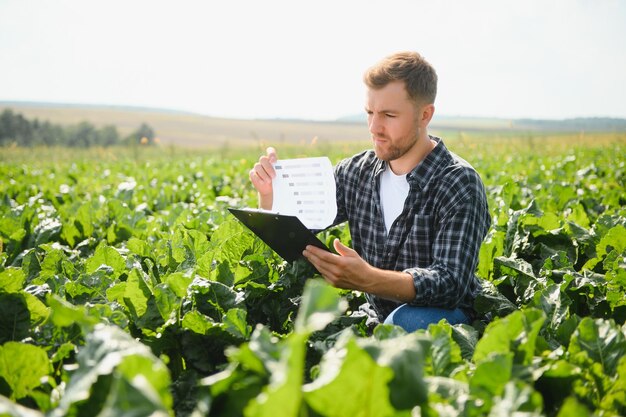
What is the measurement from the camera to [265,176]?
302 cm

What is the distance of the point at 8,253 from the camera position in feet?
11.2

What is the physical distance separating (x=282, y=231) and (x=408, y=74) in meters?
1.17

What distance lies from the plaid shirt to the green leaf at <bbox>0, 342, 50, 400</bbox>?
5.43 feet

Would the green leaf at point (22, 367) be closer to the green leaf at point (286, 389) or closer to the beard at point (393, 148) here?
the green leaf at point (286, 389)

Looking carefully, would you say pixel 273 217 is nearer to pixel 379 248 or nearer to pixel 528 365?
pixel 379 248

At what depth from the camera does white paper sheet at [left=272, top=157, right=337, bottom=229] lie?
115 inches

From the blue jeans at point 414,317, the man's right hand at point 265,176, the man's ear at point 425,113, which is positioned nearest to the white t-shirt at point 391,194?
the man's ear at point 425,113

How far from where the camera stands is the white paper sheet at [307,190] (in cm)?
293

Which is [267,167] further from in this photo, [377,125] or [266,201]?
[377,125]

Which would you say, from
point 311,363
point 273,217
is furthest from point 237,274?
point 311,363

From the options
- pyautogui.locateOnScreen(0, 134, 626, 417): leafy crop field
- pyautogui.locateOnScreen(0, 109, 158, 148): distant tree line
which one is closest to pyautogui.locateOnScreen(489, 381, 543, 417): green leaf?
pyautogui.locateOnScreen(0, 134, 626, 417): leafy crop field

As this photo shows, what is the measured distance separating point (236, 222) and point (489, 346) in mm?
Result: 2103

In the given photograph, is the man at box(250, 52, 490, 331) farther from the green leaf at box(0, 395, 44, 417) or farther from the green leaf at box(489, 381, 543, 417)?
the green leaf at box(0, 395, 44, 417)

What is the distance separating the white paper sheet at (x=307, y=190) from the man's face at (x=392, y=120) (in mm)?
337
